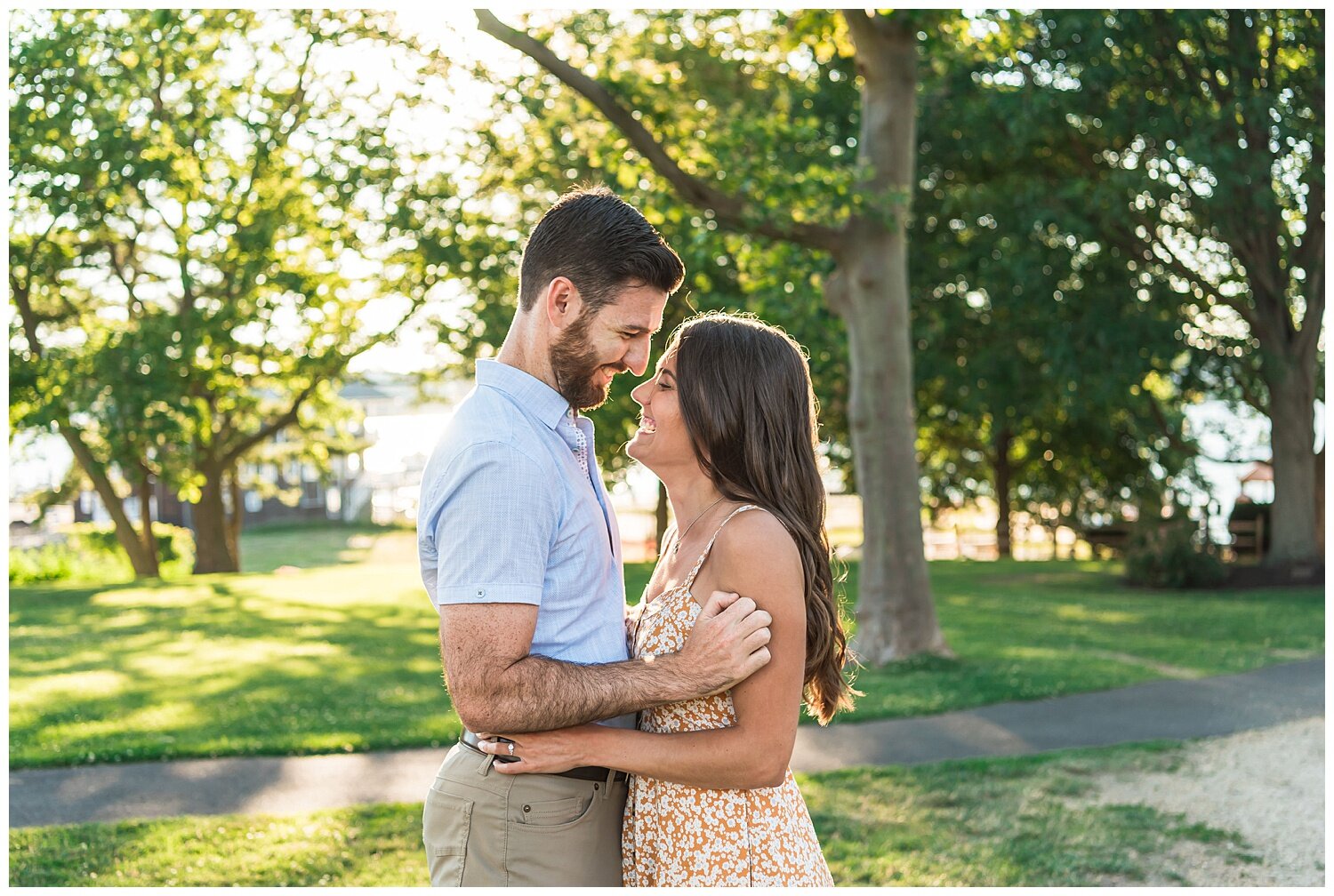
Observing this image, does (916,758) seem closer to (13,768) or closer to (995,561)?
A: (13,768)

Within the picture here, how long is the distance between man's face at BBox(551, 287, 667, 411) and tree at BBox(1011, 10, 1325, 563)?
17.7 meters

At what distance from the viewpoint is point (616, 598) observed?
2.87 meters

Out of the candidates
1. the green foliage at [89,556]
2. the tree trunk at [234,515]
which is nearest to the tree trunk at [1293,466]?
the tree trunk at [234,515]

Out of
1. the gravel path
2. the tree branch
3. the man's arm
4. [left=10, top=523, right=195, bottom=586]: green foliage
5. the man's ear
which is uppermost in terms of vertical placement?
the tree branch

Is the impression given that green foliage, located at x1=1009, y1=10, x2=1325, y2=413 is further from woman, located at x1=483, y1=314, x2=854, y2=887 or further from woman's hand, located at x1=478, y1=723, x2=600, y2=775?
woman's hand, located at x1=478, y1=723, x2=600, y2=775

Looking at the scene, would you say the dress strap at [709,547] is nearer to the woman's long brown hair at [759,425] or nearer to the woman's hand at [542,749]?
the woman's long brown hair at [759,425]

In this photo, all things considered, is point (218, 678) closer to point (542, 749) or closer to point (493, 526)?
point (542, 749)

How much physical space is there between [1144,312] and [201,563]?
20141 mm

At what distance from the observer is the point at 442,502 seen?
2.59m

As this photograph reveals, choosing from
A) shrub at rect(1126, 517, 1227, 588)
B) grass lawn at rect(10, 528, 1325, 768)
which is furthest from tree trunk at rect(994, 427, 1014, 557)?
grass lawn at rect(10, 528, 1325, 768)

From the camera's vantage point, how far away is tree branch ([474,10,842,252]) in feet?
32.2

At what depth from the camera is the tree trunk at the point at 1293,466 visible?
2106 centimetres

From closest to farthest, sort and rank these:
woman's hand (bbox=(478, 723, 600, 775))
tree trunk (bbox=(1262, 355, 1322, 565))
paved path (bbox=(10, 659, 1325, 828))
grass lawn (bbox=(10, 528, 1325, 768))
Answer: woman's hand (bbox=(478, 723, 600, 775)) → paved path (bbox=(10, 659, 1325, 828)) → grass lawn (bbox=(10, 528, 1325, 768)) → tree trunk (bbox=(1262, 355, 1322, 565))

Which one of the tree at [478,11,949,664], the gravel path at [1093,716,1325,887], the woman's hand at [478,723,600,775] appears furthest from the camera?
the tree at [478,11,949,664]
